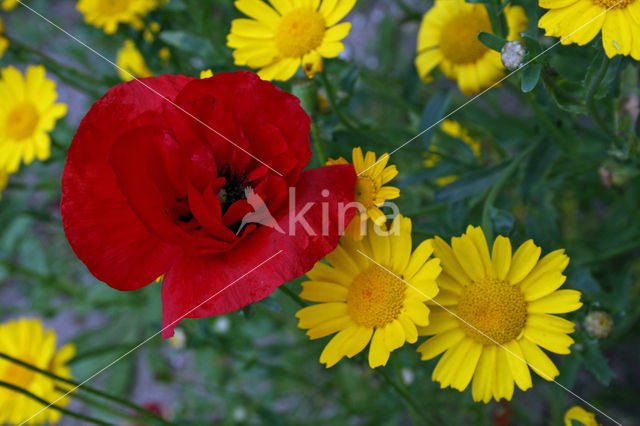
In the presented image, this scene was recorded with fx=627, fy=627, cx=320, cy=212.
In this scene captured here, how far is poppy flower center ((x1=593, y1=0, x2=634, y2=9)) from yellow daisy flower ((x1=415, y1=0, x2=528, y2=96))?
11.3 inches

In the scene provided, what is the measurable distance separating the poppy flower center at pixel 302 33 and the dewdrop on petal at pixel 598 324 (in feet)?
1.77

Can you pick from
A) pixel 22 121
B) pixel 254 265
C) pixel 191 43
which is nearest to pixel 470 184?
pixel 254 265

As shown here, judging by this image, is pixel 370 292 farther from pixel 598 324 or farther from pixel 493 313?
pixel 598 324

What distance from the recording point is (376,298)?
2.41 feet

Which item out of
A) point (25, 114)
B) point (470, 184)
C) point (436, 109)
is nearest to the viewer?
point (470, 184)

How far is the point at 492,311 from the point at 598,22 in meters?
0.35

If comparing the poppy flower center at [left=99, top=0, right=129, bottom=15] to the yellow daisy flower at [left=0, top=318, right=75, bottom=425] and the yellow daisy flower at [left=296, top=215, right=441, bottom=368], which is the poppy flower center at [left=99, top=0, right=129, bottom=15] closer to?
the yellow daisy flower at [left=0, top=318, right=75, bottom=425]

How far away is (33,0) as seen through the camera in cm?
227

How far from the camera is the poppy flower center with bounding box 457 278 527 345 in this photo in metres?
0.71

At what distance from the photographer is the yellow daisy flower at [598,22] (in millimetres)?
694

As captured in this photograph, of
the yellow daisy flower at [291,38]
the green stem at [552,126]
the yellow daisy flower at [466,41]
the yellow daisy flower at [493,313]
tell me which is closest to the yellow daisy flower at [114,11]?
the yellow daisy flower at [291,38]

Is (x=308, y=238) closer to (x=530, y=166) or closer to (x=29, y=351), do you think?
(x=530, y=166)

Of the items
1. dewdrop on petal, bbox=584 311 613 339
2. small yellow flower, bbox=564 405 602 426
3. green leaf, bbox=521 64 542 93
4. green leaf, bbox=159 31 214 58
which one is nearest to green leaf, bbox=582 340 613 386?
dewdrop on petal, bbox=584 311 613 339

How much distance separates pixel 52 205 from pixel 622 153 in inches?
83.5
